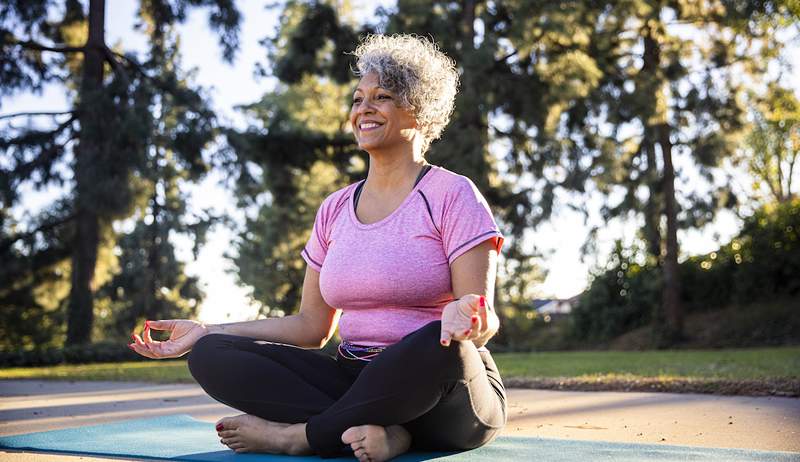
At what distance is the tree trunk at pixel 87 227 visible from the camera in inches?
504

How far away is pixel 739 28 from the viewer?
31.9ft

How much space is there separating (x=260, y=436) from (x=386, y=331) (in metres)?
0.48

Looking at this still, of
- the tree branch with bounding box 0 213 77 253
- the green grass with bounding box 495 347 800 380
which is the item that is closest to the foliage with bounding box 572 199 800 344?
the green grass with bounding box 495 347 800 380

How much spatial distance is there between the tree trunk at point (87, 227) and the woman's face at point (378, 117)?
1099 centimetres

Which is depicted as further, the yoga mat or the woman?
the yoga mat

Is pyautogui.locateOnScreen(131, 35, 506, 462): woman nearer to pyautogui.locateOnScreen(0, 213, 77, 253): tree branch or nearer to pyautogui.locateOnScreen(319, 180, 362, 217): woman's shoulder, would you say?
pyautogui.locateOnScreen(319, 180, 362, 217): woman's shoulder

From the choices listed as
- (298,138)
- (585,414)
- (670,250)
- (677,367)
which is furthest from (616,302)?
(585,414)

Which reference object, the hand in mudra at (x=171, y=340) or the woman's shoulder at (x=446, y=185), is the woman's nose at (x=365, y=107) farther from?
the hand in mudra at (x=171, y=340)

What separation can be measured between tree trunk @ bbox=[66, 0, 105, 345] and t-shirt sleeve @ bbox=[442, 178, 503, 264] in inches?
446

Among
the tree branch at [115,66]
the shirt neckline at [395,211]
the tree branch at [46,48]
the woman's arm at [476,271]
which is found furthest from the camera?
the tree branch at [46,48]

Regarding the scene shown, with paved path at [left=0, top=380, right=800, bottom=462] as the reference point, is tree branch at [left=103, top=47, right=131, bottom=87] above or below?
above

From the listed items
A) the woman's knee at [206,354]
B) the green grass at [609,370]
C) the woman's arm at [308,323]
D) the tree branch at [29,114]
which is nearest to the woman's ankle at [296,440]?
the woman's knee at [206,354]

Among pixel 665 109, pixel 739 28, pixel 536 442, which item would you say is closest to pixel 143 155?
pixel 739 28

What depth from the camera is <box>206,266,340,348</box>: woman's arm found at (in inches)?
107
